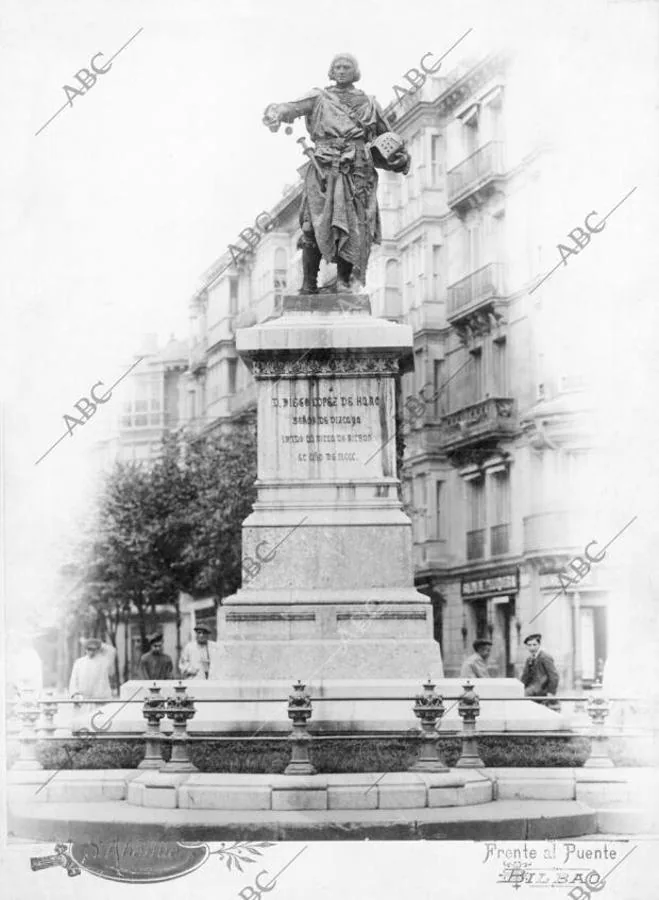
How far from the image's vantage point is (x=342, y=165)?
1762 cm

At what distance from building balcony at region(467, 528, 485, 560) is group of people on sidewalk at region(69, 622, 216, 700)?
2381 centimetres

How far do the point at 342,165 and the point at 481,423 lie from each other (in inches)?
1069

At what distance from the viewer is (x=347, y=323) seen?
17172 millimetres

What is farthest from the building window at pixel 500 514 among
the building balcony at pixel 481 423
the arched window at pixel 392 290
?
the arched window at pixel 392 290

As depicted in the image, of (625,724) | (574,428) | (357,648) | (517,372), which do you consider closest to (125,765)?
(357,648)

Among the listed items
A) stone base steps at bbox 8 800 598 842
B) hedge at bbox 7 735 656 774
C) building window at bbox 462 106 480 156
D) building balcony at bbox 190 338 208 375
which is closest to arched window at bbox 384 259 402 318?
building window at bbox 462 106 480 156

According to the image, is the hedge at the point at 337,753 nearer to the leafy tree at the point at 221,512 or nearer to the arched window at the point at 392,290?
the leafy tree at the point at 221,512

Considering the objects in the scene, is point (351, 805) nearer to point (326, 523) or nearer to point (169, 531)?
point (326, 523)

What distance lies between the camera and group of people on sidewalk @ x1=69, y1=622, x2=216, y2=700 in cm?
1894

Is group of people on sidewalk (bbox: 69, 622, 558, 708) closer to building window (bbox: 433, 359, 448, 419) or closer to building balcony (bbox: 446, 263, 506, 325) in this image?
building balcony (bbox: 446, 263, 506, 325)

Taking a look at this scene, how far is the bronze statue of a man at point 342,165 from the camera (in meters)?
17.5

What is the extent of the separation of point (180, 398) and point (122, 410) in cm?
783

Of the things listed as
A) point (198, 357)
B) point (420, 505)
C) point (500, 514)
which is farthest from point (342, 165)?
point (198, 357)

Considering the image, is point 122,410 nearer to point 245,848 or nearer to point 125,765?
point 125,765
